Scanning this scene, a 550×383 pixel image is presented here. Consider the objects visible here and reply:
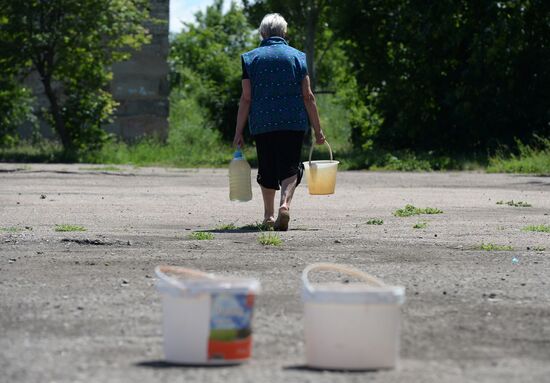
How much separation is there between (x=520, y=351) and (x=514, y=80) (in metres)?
26.3

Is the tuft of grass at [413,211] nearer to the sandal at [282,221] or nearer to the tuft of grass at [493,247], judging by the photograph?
the sandal at [282,221]

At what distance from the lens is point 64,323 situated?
20.6ft

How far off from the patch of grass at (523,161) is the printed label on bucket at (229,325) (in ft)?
67.8

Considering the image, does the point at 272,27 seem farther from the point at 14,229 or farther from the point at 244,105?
the point at 14,229

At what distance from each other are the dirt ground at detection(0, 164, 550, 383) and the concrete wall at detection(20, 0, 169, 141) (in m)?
19.5

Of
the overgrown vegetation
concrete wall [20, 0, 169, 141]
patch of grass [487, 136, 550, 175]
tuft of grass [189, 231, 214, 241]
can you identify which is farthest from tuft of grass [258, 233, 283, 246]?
concrete wall [20, 0, 169, 141]

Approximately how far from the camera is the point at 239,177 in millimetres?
12266

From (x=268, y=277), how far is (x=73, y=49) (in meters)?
24.3

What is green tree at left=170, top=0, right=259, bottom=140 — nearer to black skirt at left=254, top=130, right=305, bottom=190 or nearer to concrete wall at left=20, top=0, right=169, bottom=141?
concrete wall at left=20, top=0, right=169, bottom=141

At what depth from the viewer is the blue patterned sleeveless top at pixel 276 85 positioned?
11594 mm

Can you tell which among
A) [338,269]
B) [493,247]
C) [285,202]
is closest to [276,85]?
[285,202]

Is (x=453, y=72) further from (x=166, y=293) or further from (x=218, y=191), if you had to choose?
(x=166, y=293)

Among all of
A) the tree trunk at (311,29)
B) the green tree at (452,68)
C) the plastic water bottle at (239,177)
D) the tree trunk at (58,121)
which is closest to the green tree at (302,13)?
the tree trunk at (311,29)

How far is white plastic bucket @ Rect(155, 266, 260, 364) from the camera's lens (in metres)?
5.23
